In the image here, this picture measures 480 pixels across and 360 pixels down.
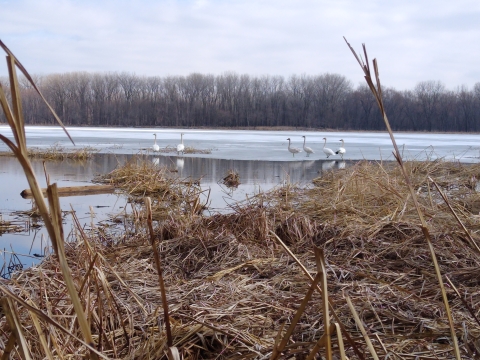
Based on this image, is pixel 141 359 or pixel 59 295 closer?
pixel 141 359

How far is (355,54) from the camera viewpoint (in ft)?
2.52

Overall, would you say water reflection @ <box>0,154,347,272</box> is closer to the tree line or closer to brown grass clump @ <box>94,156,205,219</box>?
brown grass clump @ <box>94,156,205,219</box>

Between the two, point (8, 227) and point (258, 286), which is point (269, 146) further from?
point (258, 286)

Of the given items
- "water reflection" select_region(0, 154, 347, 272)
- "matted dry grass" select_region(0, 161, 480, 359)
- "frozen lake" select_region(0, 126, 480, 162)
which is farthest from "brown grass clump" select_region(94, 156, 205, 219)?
"frozen lake" select_region(0, 126, 480, 162)

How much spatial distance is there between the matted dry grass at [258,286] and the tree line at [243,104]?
5208 centimetres

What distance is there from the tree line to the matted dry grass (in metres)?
52.1

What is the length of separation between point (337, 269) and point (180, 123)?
58.9m

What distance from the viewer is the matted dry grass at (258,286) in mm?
1897

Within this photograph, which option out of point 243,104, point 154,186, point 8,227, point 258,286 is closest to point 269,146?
point 154,186

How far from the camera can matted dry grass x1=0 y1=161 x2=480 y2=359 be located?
1897 millimetres

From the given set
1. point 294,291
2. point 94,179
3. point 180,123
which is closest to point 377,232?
point 294,291

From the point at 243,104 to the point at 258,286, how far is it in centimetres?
6280

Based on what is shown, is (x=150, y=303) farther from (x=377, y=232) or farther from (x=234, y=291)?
(x=377, y=232)

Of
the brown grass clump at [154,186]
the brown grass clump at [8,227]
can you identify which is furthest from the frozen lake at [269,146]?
the brown grass clump at [8,227]
